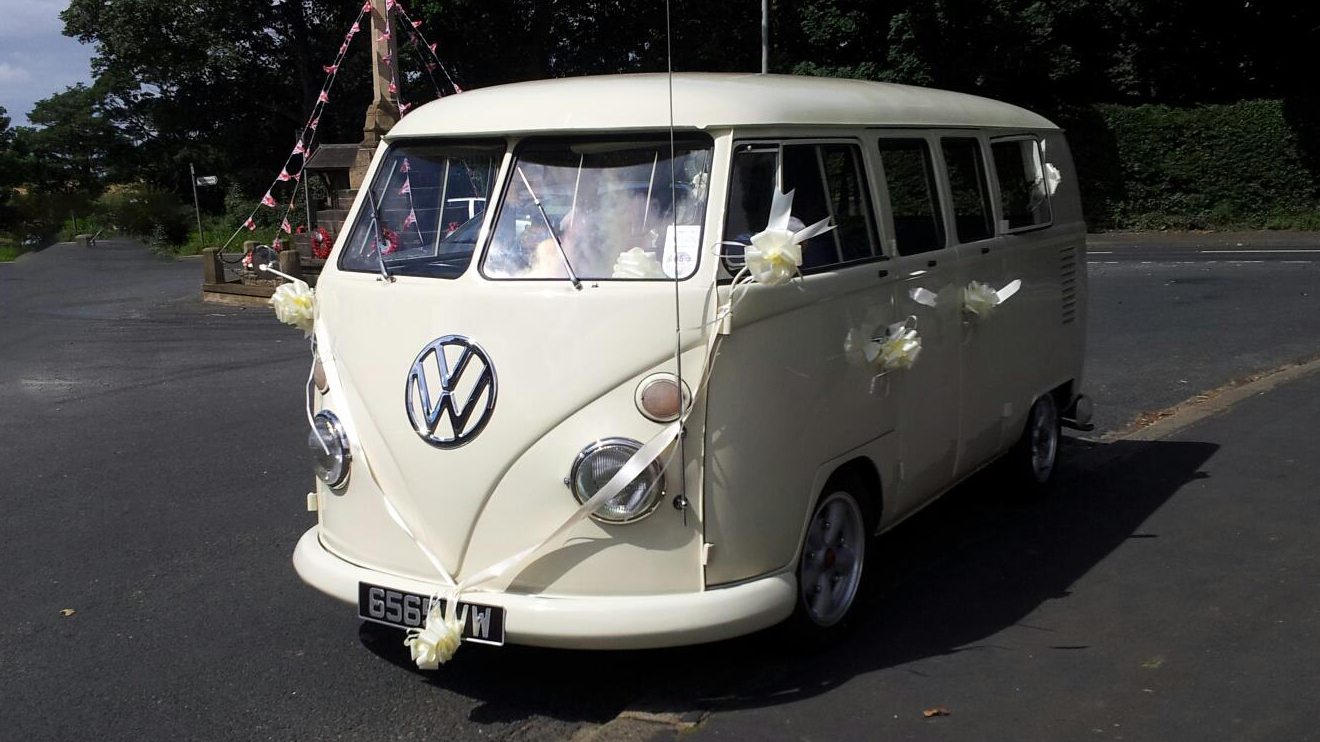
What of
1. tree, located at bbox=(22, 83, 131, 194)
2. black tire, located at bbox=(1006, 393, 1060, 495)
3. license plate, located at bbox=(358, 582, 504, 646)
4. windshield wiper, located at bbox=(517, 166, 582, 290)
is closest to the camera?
license plate, located at bbox=(358, 582, 504, 646)

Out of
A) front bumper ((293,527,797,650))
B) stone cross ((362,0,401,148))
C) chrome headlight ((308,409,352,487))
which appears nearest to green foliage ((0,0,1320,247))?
stone cross ((362,0,401,148))

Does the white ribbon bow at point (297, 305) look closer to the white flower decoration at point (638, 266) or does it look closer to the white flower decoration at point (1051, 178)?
the white flower decoration at point (638, 266)

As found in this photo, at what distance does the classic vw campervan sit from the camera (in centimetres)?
420

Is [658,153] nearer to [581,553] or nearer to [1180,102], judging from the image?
[581,553]

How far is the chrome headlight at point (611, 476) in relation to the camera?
13.6ft

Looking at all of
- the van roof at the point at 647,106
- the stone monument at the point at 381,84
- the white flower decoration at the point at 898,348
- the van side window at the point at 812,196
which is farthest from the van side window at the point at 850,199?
the stone monument at the point at 381,84

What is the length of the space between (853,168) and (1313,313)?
11284 mm

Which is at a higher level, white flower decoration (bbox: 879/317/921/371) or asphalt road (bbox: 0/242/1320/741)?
white flower decoration (bbox: 879/317/921/371)

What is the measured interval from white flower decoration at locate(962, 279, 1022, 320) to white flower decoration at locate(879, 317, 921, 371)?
32.0 inches

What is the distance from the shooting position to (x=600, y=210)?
4547mm

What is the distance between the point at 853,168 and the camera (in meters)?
5.13

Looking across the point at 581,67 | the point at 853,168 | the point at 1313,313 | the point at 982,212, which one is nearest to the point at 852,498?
the point at 853,168

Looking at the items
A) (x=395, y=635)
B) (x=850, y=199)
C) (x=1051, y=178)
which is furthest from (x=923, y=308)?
(x=395, y=635)

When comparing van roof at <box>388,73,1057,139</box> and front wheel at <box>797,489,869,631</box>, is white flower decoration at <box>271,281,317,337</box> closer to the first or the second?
van roof at <box>388,73,1057,139</box>
